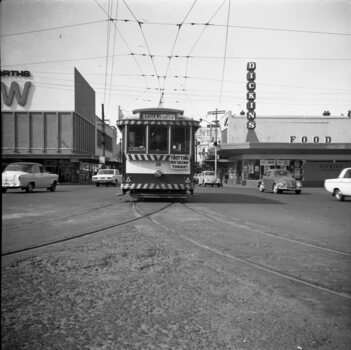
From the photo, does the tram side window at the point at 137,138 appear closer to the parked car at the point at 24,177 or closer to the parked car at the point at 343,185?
the parked car at the point at 24,177

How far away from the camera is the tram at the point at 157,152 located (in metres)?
13.1

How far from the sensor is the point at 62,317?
9.71ft

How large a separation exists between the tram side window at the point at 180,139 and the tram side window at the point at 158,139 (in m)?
0.28

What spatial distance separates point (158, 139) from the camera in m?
13.2

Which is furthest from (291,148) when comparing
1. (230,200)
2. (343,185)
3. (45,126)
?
(45,126)

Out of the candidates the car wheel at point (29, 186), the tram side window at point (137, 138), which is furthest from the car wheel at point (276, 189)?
the car wheel at point (29, 186)

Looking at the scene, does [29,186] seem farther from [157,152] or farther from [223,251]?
[223,251]

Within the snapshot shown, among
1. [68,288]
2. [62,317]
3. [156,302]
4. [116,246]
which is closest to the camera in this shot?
[62,317]

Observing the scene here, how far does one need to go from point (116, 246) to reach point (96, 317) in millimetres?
2704

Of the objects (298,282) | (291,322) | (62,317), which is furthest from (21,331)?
(298,282)

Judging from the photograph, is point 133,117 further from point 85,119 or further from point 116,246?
point 85,119

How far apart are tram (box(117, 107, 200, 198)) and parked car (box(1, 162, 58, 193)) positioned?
331 inches

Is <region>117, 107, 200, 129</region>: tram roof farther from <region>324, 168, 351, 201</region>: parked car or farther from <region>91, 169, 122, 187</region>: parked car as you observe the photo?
<region>91, 169, 122, 187</region>: parked car

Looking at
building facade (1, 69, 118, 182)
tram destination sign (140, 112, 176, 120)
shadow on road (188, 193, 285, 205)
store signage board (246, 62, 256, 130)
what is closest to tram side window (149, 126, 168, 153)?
tram destination sign (140, 112, 176, 120)
